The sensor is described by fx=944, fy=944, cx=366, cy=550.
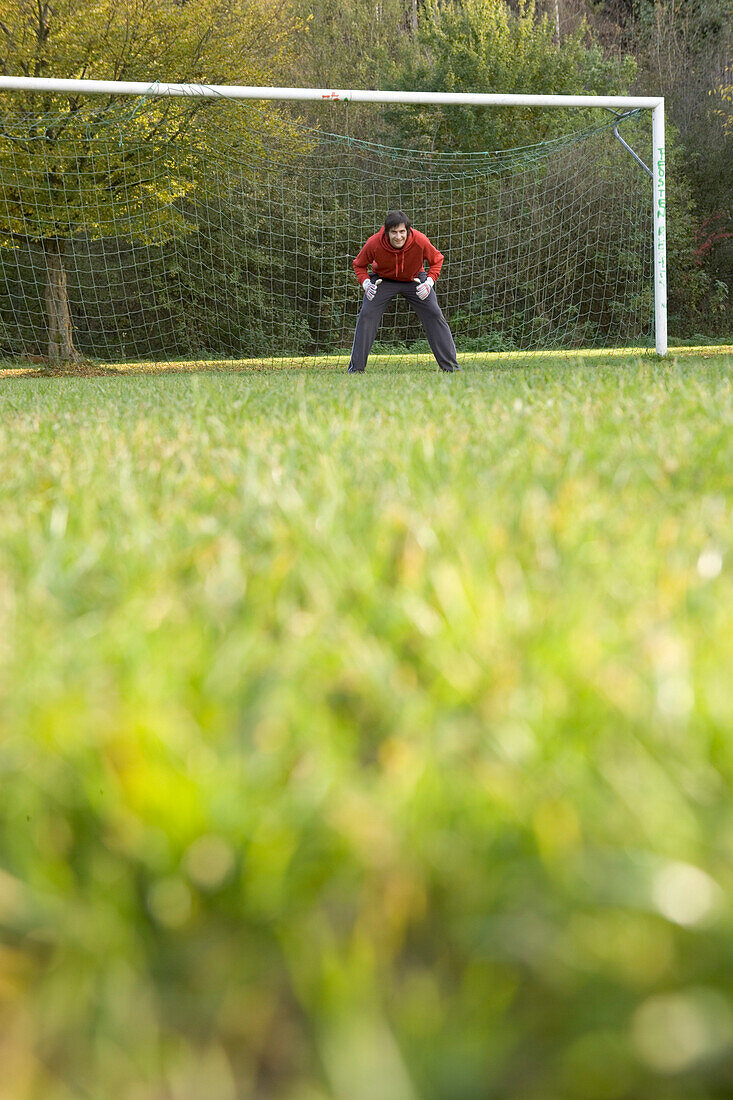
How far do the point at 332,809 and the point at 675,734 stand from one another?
10.5 inches

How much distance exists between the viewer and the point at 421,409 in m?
3.27

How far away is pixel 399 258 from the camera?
9.19 metres

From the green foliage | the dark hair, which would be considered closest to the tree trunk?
the dark hair

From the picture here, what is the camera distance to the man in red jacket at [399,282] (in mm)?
8891

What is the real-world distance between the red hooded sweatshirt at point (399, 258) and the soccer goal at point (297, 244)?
19.2 ft

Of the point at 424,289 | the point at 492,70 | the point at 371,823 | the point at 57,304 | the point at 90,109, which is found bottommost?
the point at 57,304

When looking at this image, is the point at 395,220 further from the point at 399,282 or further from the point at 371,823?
the point at 371,823

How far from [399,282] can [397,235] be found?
1.64 ft

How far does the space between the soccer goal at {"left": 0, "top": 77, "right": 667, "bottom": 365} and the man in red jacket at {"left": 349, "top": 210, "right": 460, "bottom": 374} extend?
5.87 meters

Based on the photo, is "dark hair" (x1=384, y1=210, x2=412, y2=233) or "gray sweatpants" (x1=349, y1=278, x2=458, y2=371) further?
"gray sweatpants" (x1=349, y1=278, x2=458, y2=371)

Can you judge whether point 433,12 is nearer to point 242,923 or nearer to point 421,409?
point 421,409

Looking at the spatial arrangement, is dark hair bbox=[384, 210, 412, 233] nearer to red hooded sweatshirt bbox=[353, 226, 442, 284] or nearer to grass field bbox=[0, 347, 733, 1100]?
red hooded sweatshirt bbox=[353, 226, 442, 284]

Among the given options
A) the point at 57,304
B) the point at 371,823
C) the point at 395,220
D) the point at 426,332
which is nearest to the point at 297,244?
the point at 57,304

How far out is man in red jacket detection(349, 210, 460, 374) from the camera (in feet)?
29.2
